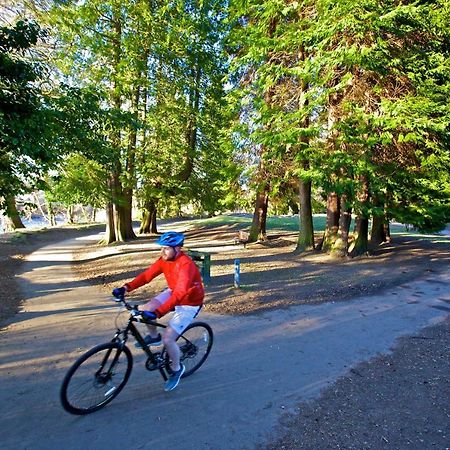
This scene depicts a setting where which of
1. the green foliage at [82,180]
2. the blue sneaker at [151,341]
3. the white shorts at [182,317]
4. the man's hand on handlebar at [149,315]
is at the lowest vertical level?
the blue sneaker at [151,341]

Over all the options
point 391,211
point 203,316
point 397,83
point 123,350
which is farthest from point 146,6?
point 123,350

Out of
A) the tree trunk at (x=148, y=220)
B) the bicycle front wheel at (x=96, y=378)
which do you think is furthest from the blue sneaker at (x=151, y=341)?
the tree trunk at (x=148, y=220)

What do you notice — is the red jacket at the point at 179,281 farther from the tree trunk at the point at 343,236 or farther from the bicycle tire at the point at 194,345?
the tree trunk at the point at 343,236

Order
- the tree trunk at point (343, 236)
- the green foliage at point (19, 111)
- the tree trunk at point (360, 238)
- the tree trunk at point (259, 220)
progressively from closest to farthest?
the green foliage at point (19, 111), the tree trunk at point (343, 236), the tree trunk at point (360, 238), the tree trunk at point (259, 220)

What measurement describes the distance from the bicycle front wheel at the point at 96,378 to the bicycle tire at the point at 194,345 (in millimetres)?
818

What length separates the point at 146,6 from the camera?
56.8 ft

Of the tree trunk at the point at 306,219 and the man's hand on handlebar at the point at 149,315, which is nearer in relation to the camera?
the man's hand on handlebar at the point at 149,315

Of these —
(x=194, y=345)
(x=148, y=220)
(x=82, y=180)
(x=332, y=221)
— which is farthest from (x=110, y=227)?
(x=194, y=345)

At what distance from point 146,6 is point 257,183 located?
10.2 metres

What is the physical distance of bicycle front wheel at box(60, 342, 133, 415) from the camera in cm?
379

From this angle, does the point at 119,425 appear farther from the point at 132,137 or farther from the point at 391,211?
the point at 132,137

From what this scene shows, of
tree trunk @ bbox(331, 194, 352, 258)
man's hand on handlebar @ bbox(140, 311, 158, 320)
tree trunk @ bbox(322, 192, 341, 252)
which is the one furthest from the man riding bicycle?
tree trunk @ bbox(322, 192, 341, 252)

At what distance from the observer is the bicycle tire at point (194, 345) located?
191 inches

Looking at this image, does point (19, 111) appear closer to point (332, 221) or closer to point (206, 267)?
point (206, 267)
